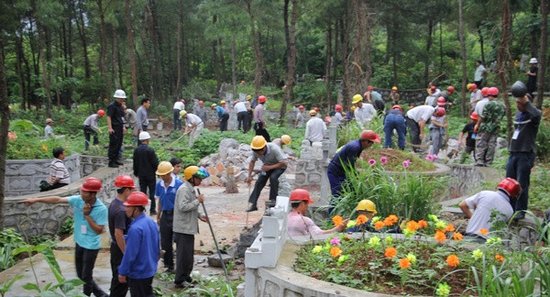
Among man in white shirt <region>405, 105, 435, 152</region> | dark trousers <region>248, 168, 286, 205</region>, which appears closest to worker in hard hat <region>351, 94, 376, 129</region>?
man in white shirt <region>405, 105, 435, 152</region>

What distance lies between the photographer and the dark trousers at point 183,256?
26.3 feet

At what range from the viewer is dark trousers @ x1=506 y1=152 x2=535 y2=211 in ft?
26.1

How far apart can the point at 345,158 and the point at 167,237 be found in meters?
2.76

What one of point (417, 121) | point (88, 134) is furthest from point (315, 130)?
point (88, 134)

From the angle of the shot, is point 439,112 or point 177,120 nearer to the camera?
point 439,112

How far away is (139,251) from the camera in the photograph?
20.7 feet

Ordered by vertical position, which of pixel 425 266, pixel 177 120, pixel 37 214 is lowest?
pixel 37 214

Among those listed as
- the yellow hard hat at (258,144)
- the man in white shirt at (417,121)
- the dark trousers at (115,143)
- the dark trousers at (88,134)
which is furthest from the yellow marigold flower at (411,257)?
the dark trousers at (88,134)

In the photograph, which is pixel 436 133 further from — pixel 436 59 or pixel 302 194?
pixel 436 59

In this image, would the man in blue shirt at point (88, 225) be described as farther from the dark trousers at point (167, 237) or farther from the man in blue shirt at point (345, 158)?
the man in blue shirt at point (345, 158)

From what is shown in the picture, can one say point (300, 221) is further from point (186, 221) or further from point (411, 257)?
point (411, 257)

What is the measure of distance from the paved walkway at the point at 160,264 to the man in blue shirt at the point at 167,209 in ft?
1.08

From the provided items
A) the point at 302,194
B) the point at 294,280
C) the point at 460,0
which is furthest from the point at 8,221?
the point at 460,0

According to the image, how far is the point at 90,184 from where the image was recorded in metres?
7.14
